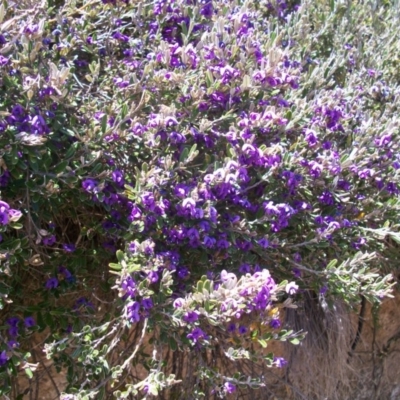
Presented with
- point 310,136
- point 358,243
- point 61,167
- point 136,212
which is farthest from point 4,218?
point 358,243

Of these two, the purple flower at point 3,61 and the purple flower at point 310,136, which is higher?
the purple flower at point 3,61

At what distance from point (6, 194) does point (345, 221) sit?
3.44ft

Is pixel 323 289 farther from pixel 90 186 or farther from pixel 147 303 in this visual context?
pixel 90 186

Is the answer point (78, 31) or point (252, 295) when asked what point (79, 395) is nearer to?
point (252, 295)

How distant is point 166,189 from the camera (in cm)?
182

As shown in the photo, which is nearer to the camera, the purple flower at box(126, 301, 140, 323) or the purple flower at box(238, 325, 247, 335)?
the purple flower at box(126, 301, 140, 323)

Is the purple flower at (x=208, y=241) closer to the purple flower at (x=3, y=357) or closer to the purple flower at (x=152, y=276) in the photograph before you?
the purple flower at (x=152, y=276)

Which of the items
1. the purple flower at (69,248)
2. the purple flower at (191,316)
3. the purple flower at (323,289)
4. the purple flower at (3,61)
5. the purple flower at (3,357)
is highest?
the purple flower at (3,61)

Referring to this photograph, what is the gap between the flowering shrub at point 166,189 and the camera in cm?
172

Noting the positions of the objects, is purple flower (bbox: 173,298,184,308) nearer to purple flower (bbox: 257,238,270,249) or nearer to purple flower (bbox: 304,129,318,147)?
purple flower (bbox: 257,238,270,249)

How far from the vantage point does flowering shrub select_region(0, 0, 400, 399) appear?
172 cm

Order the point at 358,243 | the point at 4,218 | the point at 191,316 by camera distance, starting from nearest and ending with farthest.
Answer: the point at 4,218 → the point at 191,316 → the point at 358,243

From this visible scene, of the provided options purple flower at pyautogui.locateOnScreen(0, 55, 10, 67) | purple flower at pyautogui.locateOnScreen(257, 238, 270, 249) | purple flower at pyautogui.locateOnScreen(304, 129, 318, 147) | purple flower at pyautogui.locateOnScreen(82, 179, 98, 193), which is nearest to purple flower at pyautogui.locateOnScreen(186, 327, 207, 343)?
purple flower at pyautogui.locateOnScreen(257, 238, 270, 249)

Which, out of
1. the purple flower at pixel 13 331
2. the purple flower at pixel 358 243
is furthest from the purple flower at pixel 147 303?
the purple flower at pixel 358 243
